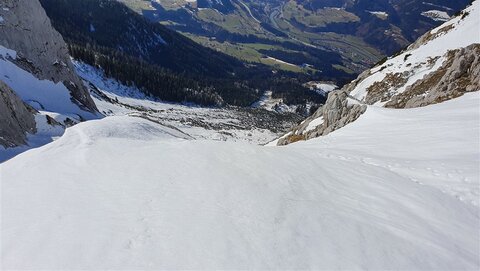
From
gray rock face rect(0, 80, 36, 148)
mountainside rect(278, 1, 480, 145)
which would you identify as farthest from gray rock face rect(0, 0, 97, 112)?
mountainside rect(278, 1, 480, 145)

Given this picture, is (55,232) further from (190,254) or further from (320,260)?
(320,260)

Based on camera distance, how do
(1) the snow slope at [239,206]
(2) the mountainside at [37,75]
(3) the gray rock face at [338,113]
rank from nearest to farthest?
(1) the snow slope at [239,206], (2) the mountainside at [37,75], (3) the gray rock face at [338,113]

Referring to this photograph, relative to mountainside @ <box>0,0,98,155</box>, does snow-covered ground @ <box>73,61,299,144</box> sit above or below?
below

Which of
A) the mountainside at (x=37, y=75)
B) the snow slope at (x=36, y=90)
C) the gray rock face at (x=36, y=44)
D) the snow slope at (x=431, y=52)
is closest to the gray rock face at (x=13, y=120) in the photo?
the mountainside at (x=37, y=75)

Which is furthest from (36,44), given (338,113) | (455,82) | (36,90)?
(455,82)

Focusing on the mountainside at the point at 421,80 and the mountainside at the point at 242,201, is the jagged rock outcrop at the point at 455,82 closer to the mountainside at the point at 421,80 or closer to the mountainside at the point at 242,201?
the mountainside at the point at 421,80

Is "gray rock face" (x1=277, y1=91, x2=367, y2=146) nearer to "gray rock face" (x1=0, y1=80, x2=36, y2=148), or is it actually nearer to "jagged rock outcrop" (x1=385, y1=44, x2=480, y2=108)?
"jagged rock outcrop" (x1=385, y1=44, x2=480, y2=108)
